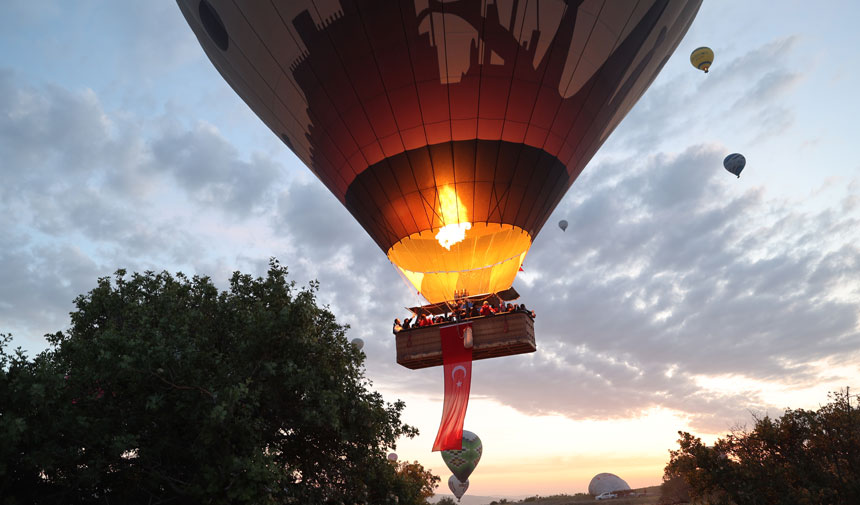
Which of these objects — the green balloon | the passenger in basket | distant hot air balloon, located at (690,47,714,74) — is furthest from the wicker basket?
the green balloon

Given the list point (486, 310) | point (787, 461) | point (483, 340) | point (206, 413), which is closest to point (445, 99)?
point (486, 310)

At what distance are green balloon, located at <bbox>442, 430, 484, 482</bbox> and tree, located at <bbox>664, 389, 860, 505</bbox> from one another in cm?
2581

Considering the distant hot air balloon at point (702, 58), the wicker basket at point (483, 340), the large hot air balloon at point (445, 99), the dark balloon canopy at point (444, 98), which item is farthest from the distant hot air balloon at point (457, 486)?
the distant hot air balloon at point (702, 58)

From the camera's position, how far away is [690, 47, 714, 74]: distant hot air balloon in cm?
3212

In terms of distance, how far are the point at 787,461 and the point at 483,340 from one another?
10.7 meters

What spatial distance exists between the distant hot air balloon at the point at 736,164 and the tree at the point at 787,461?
1566 cm

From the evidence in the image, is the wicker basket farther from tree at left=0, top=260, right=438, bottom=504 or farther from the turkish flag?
tree at left=0, top=260, right=438, bottom=504

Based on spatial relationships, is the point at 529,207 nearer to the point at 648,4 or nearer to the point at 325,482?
the point at 648,4

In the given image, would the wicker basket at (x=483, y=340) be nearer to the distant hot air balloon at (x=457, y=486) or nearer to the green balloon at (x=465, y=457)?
the green balloon at (x=465, y=457)

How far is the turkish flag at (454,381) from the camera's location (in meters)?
17.6

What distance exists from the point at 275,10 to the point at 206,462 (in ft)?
37.0

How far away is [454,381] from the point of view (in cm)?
1783

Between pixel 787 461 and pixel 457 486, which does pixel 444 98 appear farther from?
pixel 457 486

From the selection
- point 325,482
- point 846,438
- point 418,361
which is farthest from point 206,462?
point 846,438
